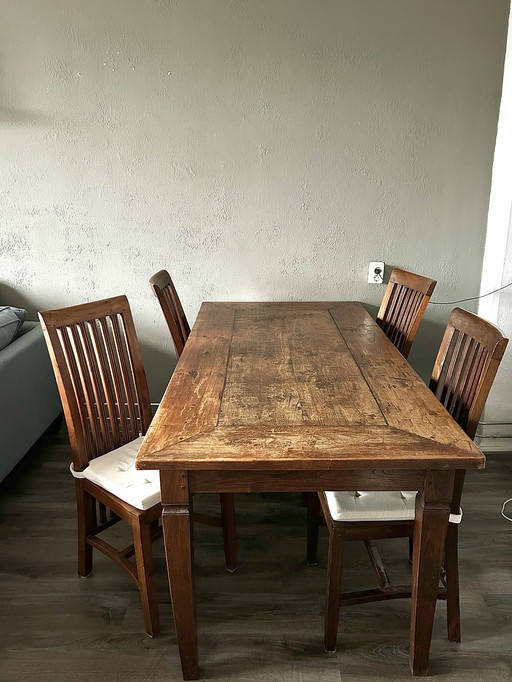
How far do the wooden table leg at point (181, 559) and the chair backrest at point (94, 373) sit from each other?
1.78ft

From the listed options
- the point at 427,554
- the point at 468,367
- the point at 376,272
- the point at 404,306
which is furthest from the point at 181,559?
the point at 376,272

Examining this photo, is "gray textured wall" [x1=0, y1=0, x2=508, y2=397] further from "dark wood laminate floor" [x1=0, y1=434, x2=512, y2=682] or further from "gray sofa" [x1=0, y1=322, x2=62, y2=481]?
"dark wood laminate floor" [x1=0, y1=434, x2=512, y2=682]

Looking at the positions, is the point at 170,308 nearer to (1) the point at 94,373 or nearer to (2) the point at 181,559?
(1) the point at 94,373

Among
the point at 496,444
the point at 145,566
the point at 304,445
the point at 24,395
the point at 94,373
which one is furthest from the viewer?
the point at 496,444

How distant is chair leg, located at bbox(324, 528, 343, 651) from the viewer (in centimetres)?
164

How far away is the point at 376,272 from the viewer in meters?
2.94

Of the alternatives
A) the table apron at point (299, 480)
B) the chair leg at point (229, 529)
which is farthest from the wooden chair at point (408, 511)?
the chair leg at point (229, 529)

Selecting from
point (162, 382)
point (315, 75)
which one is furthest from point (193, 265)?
point (315, 75)

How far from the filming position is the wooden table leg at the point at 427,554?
4.65ft

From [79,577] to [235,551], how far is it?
54 centimetres

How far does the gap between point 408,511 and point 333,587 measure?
11.8 inches

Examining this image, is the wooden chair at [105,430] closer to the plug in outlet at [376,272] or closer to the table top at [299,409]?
the table top at [299,409]

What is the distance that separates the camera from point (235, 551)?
2037 mm

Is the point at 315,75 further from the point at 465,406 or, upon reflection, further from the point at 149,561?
the point at 149,561
